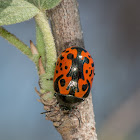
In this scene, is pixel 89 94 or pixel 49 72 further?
pixel 89 94

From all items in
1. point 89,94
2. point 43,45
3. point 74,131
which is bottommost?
point 74,131

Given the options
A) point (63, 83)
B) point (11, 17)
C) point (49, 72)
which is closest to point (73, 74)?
point (63, 83)

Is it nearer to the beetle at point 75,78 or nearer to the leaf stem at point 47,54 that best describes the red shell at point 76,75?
the beetle at point 75,78

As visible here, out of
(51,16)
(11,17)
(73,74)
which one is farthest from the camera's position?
(73,74)

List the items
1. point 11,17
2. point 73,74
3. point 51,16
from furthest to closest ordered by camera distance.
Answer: point 73,74, point 51,16, point 11,17

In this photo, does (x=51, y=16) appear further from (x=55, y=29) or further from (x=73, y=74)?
(x=73, y=74)

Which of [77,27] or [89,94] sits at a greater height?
[77,27]

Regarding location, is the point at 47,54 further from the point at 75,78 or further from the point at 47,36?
the point at 75,78

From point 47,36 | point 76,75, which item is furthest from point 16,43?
point 76,75
